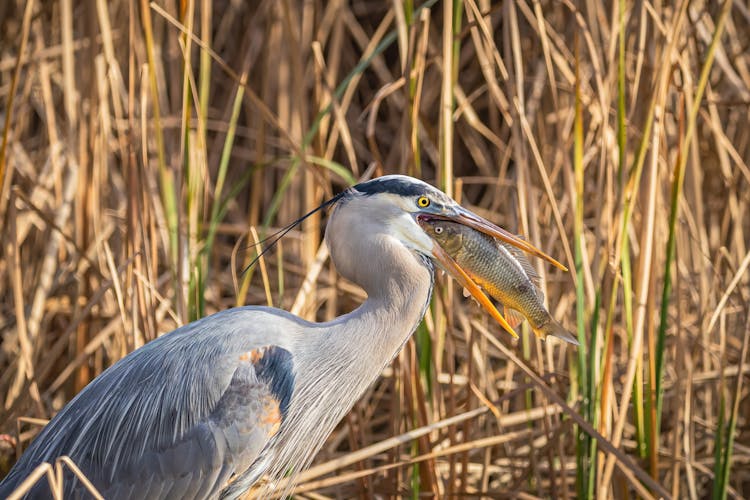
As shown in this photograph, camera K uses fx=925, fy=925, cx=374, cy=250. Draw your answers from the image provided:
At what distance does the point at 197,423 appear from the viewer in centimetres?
227

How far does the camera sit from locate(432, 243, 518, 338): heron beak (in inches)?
84.1

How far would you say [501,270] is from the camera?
2186mm

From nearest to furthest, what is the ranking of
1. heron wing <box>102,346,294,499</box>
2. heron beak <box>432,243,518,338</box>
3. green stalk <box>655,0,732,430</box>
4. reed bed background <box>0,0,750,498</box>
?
A: heron beak <box>432,243,518,338</box> → heron wing <box>102,346,294,499</box> → green stalk <box>655,0,732,430</box> → reed bed background <box>0,0,750,498</box>

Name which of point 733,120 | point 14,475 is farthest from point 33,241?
point 733,120

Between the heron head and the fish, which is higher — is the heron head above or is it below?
above

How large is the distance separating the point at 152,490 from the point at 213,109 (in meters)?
2.52

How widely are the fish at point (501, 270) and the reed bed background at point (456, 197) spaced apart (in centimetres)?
23

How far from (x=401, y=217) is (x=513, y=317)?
14.3 inches

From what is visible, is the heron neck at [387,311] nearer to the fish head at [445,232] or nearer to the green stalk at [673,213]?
the fish head at [445,232]

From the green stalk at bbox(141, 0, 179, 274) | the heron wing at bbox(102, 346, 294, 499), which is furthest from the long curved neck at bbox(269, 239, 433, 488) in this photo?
the green stalk at bbox(141, 0, 179, 274)

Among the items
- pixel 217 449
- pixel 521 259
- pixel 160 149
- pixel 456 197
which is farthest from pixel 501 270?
pixel 160 149

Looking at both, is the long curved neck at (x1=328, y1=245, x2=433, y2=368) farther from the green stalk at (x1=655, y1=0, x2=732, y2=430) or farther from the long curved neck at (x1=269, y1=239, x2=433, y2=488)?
the green stalk at (x1=655, y1=0, x2=732, y2=430)

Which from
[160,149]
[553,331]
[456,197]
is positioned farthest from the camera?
[456,197]

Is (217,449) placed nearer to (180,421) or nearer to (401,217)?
(180,421)
